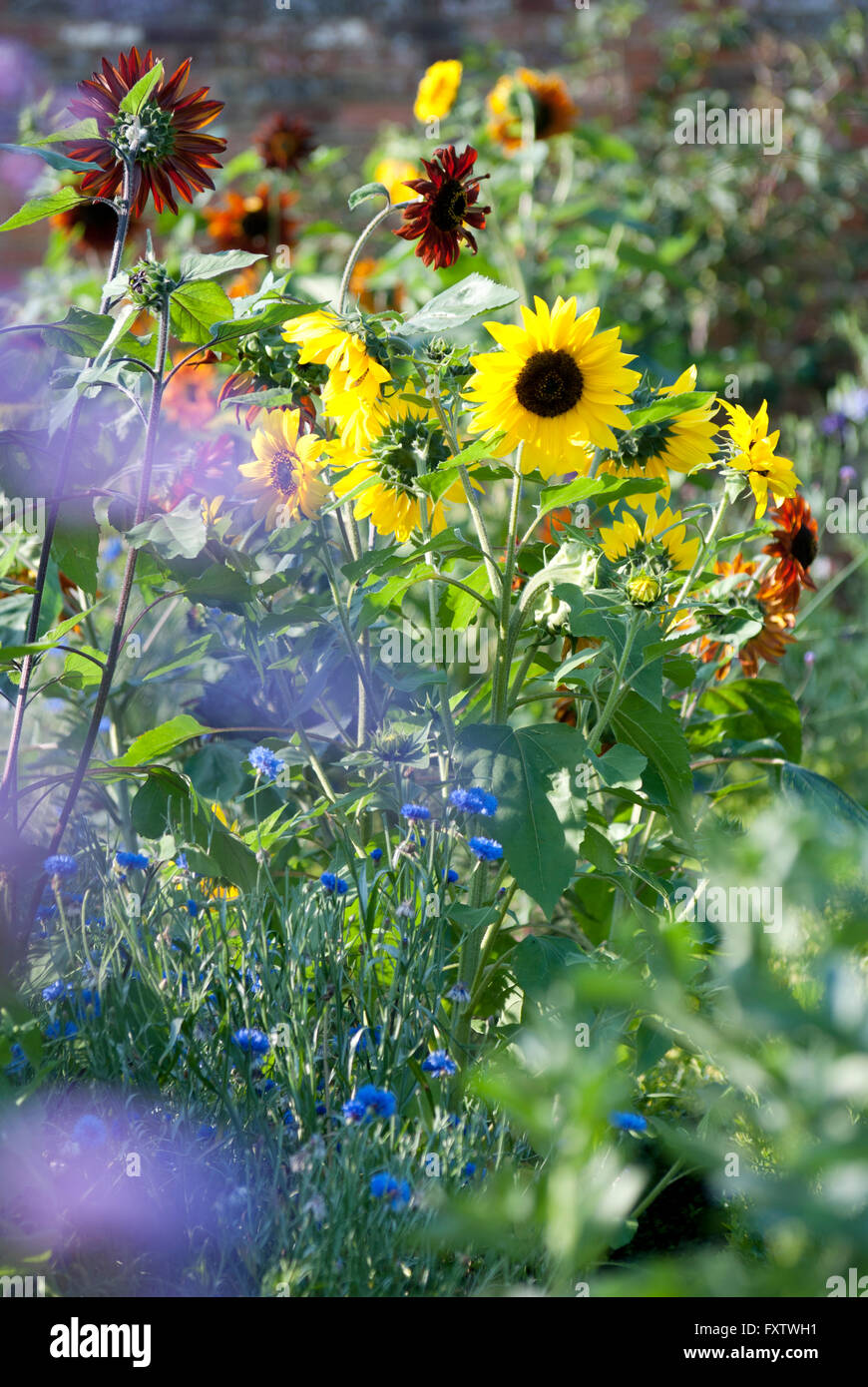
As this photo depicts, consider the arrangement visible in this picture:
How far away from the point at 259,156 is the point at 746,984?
3.22 metres

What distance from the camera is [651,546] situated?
1561 mm

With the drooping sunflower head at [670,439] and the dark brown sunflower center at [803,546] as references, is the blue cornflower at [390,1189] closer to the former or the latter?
the drooping sunflower head at [670,439]

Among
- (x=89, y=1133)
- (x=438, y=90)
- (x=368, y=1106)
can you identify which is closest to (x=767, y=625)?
(x=368, y=1106)

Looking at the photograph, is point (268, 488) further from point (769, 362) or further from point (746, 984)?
point (769, 362)

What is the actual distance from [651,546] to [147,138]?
82 centimetres

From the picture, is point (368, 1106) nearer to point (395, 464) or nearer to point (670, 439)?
point (395, 464)

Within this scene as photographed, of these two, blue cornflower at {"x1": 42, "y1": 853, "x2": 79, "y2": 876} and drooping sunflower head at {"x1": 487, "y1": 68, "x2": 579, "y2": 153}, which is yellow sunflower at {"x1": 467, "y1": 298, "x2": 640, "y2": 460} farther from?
drooping sunflower head at {"x1": 487, "y1": 68, "x2": 579, "y2": 153}

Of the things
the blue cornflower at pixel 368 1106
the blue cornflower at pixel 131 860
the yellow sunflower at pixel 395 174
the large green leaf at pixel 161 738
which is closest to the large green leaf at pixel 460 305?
the large green leaf at pixel 161 738

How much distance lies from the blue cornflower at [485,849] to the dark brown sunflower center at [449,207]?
802 mm

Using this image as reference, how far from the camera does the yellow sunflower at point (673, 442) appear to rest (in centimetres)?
157

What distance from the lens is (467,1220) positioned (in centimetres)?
72

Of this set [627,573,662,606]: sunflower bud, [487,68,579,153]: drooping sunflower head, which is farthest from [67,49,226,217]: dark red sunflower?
[487,68,579,153]: drooping sunflower head

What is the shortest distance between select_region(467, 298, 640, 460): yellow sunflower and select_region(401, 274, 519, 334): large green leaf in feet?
0.22

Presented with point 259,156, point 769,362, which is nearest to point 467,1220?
point 259,156
